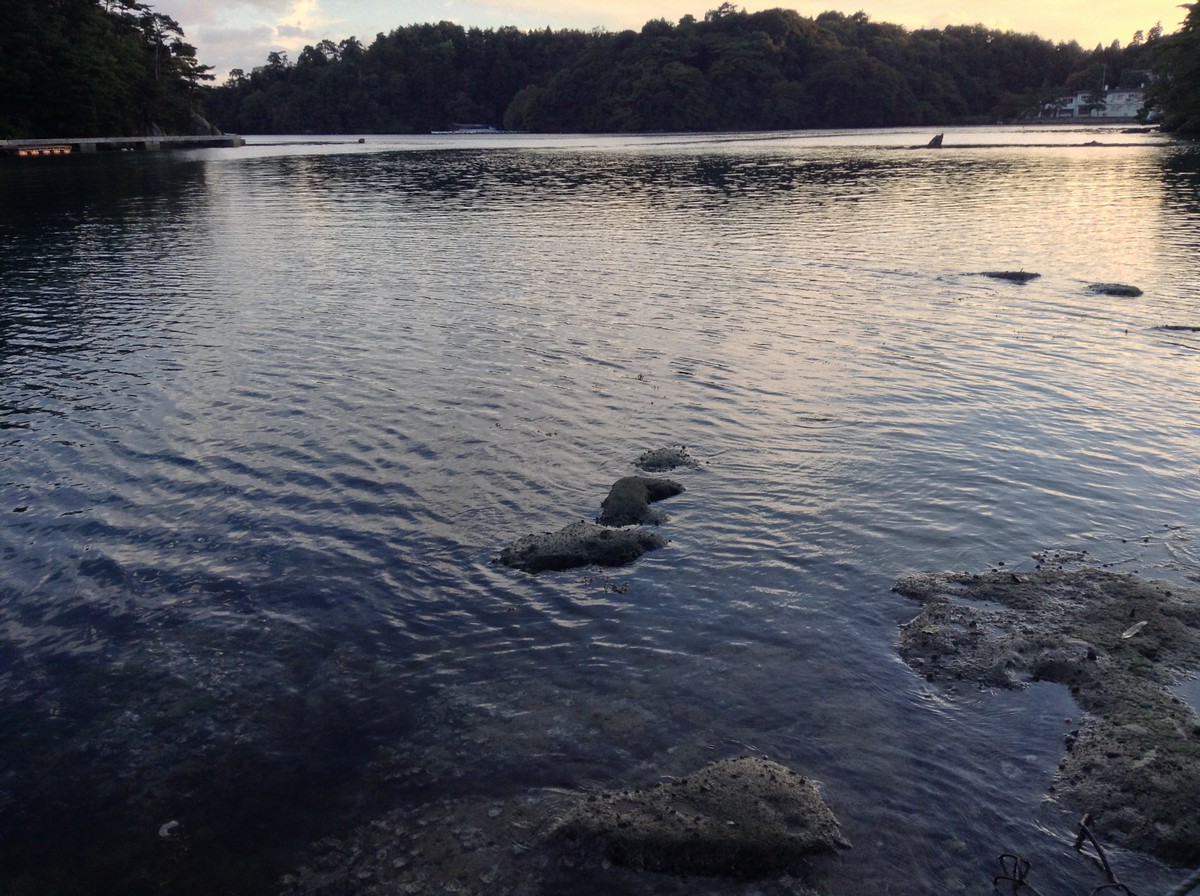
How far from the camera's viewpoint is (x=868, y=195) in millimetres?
60500

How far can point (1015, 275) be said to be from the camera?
30797 millimetres

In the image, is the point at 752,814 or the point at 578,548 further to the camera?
the point at 578,548

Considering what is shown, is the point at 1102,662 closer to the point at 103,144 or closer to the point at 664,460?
the point at 664,460

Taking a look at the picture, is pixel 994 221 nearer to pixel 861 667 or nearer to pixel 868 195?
pixel 868 195

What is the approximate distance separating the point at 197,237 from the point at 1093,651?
44158 millimetres

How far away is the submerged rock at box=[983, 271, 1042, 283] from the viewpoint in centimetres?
3062

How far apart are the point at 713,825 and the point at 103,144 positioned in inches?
5458

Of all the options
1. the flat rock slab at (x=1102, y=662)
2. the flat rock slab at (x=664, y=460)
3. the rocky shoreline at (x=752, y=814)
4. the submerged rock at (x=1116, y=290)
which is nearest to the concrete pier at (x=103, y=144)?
the flat rock slab at (x=664, y=460)

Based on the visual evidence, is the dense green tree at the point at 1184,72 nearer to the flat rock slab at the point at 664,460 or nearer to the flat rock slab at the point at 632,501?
the flat rock slab at the point at 664,460

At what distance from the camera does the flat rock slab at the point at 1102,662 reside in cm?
715

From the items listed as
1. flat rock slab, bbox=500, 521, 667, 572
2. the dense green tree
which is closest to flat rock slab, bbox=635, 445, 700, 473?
flat rock slab, bbox=500, 521, 667, 572

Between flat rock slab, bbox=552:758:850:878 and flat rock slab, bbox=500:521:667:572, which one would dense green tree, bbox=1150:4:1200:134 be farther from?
flat rock slab, bbox=552:758:850:878

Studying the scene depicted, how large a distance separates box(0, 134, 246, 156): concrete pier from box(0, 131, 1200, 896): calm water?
8844 centimetres

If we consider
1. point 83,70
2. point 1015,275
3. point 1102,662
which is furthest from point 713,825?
point 83,70
